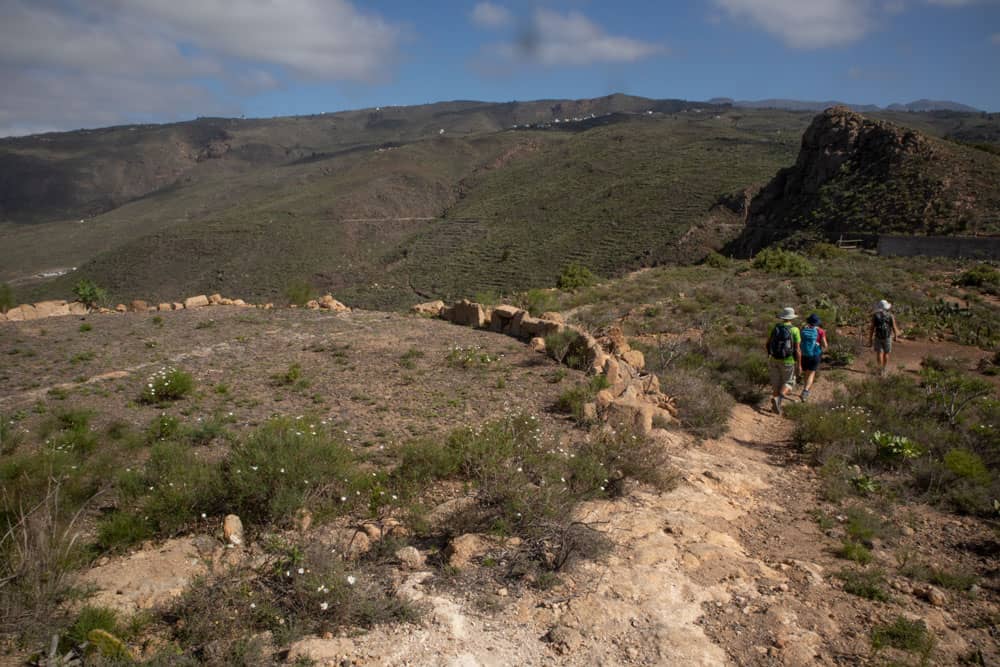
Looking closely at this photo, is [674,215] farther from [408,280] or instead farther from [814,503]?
[814,503]

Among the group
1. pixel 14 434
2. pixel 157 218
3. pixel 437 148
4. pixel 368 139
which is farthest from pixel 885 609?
pixel 368 139

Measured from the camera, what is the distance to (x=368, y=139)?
16862 cm

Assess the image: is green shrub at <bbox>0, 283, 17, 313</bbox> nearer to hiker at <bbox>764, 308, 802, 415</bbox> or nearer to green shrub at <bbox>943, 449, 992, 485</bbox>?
hiker at <bbox>764, 308, 802, 415</bbox>

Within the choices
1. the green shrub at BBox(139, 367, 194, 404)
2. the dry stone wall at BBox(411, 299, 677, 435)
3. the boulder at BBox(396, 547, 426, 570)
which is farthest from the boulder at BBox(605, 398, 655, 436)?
the green shrub at BBox(139, 367, 194, 404)

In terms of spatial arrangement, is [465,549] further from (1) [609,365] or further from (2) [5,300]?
(2) [5,300]

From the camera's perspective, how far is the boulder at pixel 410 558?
4605 mm

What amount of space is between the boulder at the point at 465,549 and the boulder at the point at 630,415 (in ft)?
8.29

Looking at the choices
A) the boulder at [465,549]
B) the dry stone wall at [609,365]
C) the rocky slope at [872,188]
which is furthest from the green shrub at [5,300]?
the rocky slope at [872,188]

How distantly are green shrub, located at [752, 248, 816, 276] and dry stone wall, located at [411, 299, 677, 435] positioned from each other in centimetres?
1160

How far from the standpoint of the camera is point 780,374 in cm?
879

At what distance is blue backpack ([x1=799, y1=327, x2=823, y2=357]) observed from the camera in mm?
9062

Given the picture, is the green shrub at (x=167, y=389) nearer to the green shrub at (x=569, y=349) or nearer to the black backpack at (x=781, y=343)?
the green shrub at (x=569, y=349)

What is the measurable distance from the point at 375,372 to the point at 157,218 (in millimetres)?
91486

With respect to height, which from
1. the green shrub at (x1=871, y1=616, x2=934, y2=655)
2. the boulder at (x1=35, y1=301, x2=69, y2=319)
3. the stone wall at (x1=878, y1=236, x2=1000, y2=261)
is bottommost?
the stone wall at (x1=878, y1=236, x2=1000, y2=261)
